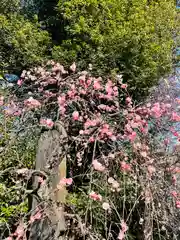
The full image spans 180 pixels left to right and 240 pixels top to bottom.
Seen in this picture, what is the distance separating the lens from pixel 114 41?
395 cm

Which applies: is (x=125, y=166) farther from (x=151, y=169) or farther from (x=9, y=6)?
(x=9, y=6)

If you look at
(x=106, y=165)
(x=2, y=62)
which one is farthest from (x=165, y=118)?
(x=2, y=62)

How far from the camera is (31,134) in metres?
2.55

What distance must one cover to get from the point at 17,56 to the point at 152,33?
6.04 feet

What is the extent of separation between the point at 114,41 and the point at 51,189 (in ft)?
8.53

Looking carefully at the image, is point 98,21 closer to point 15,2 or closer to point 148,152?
point 15,2

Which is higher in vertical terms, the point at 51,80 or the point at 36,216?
the point at 51,80

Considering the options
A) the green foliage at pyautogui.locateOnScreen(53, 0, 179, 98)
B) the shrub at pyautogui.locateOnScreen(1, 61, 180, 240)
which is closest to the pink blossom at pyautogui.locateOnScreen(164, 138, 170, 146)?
the shrub at pyautogui.locateOnScreen(1, 61, 180, 240)

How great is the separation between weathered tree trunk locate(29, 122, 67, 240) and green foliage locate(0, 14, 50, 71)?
2390 millimetres

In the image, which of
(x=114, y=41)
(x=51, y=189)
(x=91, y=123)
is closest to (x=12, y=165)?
(x=91, y=123)

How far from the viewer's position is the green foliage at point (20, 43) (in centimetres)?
419

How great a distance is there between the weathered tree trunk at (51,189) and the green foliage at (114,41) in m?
2.03

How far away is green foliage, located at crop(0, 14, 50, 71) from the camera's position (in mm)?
4191

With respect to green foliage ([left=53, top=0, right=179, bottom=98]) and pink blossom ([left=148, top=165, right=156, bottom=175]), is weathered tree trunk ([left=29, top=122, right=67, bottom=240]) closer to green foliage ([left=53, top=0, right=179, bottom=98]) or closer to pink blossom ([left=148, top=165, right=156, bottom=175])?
pink blossom ([left=148, top=165, right=156, bottom=175])
